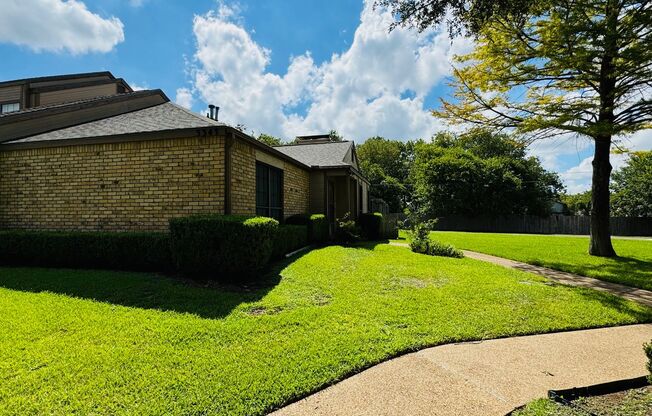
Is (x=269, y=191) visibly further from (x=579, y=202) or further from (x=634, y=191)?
(x=579, y=202)

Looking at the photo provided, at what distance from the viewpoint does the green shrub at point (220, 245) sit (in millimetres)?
5918

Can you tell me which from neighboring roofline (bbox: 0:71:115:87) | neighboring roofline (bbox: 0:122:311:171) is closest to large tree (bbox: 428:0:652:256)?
neighboring roofline (bbox: 0:122:311:171)

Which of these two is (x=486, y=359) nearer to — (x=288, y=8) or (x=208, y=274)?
(x=208, y=274)

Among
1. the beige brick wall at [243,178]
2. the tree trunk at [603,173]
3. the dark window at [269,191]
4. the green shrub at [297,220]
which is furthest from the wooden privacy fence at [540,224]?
the beige brick wall at [243,178]

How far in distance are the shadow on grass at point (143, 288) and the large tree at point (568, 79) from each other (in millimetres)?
8421

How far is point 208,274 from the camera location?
638cm

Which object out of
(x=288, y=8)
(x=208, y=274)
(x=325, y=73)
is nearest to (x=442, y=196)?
(x=325, y=73)

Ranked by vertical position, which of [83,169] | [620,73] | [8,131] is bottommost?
[83,169]

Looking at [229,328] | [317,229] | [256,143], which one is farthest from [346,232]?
[229,328]

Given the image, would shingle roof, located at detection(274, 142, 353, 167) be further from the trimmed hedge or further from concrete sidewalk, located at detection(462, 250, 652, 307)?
concrete sidewalk, located at detection(462, 250, 652, 307)

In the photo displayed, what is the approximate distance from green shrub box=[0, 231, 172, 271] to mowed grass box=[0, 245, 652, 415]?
0.46 m

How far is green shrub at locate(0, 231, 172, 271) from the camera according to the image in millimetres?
6828

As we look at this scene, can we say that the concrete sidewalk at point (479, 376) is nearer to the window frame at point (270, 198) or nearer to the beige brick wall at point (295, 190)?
the window frame at point (270, 198)

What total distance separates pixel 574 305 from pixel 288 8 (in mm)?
9645
